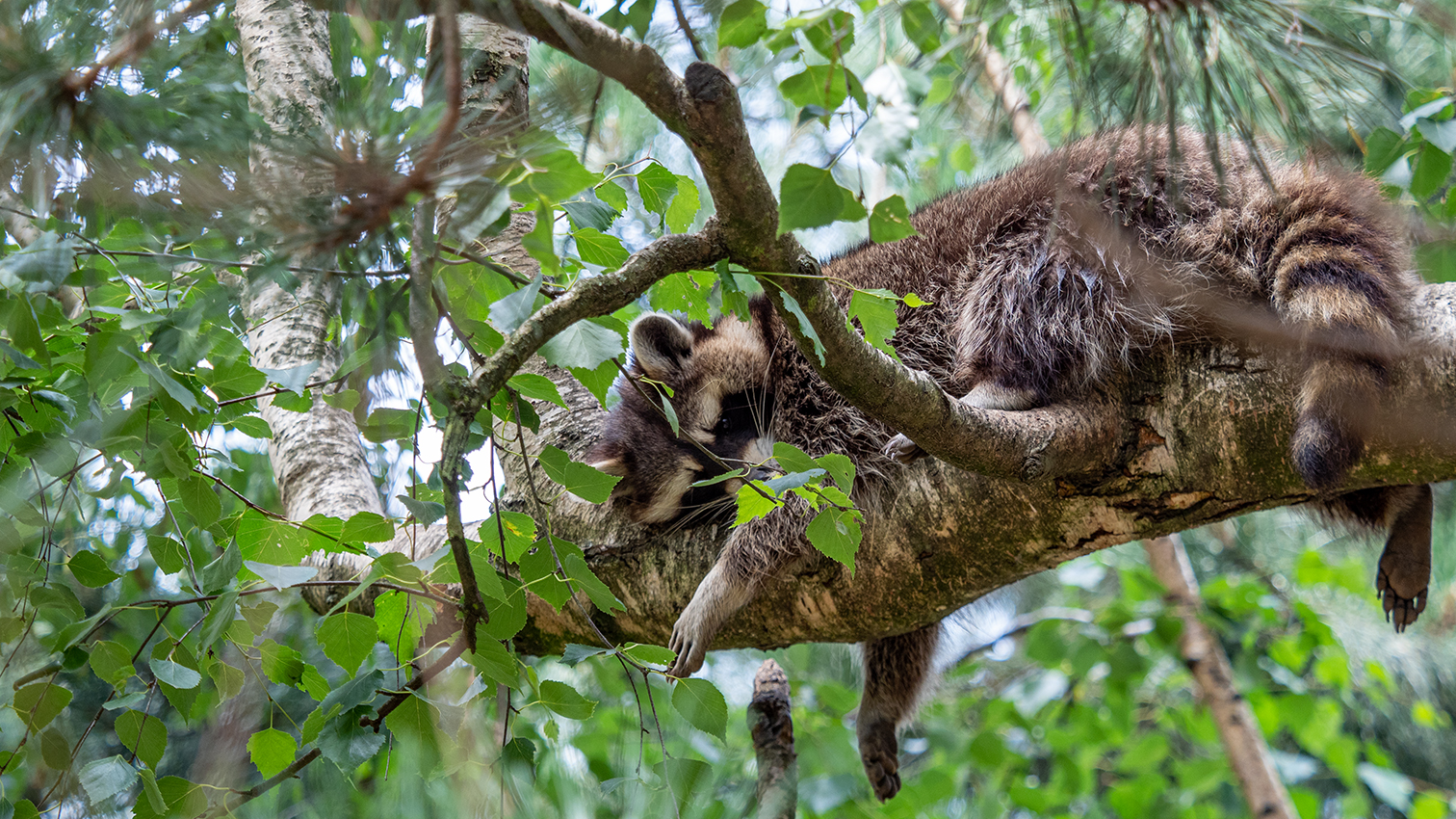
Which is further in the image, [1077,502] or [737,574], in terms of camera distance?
[737,574]

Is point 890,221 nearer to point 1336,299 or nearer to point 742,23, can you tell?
point 742,23

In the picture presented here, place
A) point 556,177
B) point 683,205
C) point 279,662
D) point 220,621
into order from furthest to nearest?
point 683,205, point 279,662, point 220,621, point 556,177

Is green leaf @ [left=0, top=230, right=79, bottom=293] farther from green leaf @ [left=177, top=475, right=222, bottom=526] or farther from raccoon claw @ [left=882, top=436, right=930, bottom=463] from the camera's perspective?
raccoon claw @ [left=882, top=436, right=930, bottom=463]

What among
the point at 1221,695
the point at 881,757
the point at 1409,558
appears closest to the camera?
the point at 1409,558

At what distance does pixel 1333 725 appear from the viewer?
3482mm

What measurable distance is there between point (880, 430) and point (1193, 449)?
81 cm

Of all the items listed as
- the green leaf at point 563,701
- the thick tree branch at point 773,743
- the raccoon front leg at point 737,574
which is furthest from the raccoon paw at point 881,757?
the green leaf at point 563,701

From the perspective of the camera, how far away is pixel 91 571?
1.33 m

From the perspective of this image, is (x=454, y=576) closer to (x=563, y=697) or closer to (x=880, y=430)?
(x=563, y=697)

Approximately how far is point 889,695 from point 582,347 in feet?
5.96

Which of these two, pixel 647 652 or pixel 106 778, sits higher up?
pixel 106 778

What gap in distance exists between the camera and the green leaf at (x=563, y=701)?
119cm

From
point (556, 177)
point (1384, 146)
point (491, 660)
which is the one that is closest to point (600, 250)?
point (556, 177)

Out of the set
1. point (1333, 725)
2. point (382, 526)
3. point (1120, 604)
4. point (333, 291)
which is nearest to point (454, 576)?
point (382, 526)
